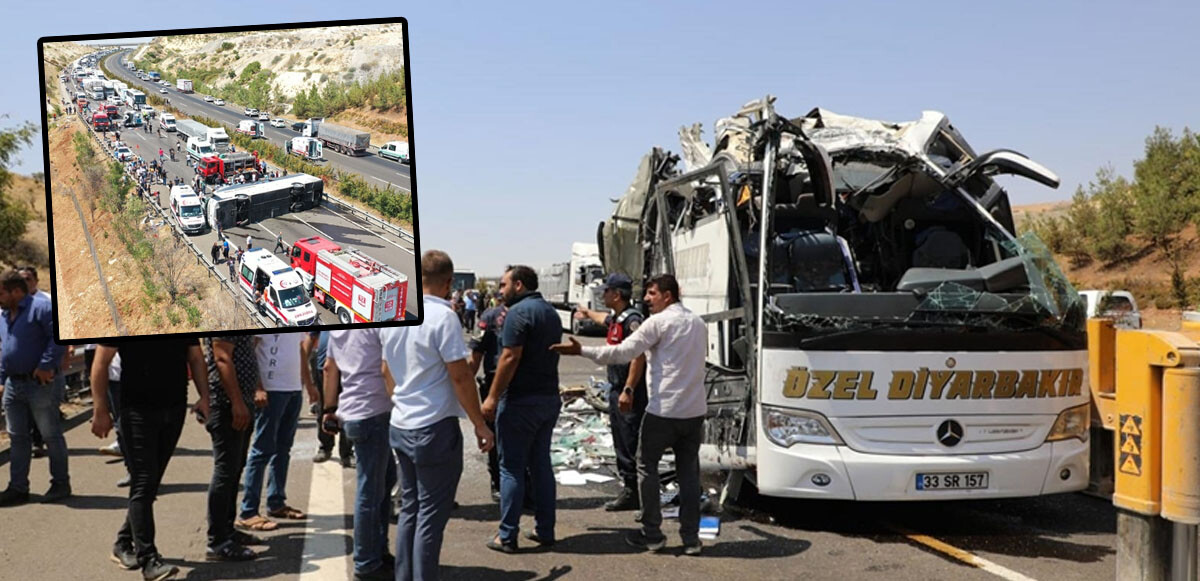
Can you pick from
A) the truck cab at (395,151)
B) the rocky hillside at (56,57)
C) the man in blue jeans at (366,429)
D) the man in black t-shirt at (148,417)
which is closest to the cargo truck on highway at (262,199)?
the truck cab at (395,151)

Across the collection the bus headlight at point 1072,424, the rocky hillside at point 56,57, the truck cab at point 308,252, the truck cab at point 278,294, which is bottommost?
the bus headlight at point 1072,424

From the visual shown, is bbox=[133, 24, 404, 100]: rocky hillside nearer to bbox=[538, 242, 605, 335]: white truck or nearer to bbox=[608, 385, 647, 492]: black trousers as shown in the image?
bbox=[608, 385, 647, 492]: black trousers

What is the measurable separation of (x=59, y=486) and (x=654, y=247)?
5721mm

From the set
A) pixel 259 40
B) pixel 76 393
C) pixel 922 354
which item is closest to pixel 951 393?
pixel 922 354

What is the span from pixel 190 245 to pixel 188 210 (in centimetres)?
11

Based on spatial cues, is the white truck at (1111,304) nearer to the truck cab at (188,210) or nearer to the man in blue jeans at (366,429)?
the man in blue jeans at (366,429)

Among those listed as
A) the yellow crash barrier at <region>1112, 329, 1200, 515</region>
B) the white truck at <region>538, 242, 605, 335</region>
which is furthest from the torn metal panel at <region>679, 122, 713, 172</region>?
the white truck at <region>538, 242, 605, 335</region>

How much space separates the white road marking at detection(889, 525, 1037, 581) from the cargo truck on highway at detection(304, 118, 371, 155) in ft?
14.9

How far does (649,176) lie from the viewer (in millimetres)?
10852

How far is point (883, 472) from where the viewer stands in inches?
258

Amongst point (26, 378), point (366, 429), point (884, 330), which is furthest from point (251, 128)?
point (26, 378)

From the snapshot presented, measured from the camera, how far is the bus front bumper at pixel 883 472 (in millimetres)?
6551

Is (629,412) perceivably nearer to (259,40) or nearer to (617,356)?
(617,356)

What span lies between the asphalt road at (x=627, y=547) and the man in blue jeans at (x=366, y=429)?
12.1 inches
